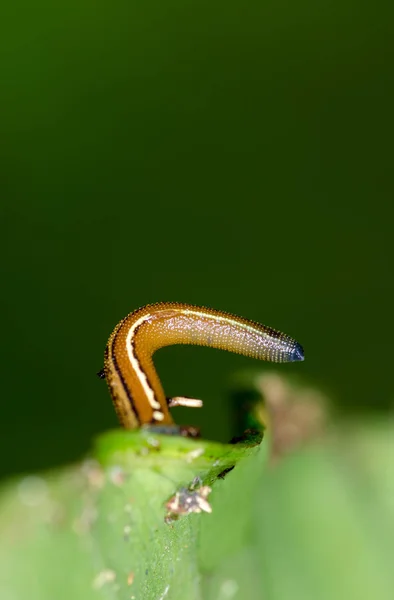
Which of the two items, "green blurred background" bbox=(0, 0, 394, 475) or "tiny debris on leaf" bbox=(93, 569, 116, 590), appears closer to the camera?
"tiny debris on leaf" bbox=(93, 569, 116, 590)

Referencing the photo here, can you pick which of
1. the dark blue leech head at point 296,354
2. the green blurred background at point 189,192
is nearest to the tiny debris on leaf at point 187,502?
the dark blue leech head at point 296,354

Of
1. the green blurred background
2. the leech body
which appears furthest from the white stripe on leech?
the green blurred background

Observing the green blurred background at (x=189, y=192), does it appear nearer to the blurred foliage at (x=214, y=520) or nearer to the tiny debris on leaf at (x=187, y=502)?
the blurred foliage at (x=214, y=520)

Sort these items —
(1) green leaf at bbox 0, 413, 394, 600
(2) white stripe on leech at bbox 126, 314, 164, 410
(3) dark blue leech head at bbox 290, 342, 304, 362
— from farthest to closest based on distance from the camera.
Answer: (3) dark blue leech head at bbox 290, 342, 304, 362 → (2) white stripe on leech at bbox 126, 314, 164, 410 → (1) green leaf at bbox 0, 413, 394, 600

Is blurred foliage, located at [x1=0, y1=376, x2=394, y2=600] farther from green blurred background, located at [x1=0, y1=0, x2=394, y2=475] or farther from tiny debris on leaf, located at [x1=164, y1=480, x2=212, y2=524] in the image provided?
green blurred background, located at [x1=0, y1=0, x2=394, y2=475]

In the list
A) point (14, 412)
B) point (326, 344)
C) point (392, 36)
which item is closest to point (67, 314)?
point (14, 412)

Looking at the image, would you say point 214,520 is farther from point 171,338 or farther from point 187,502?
point 171,338
